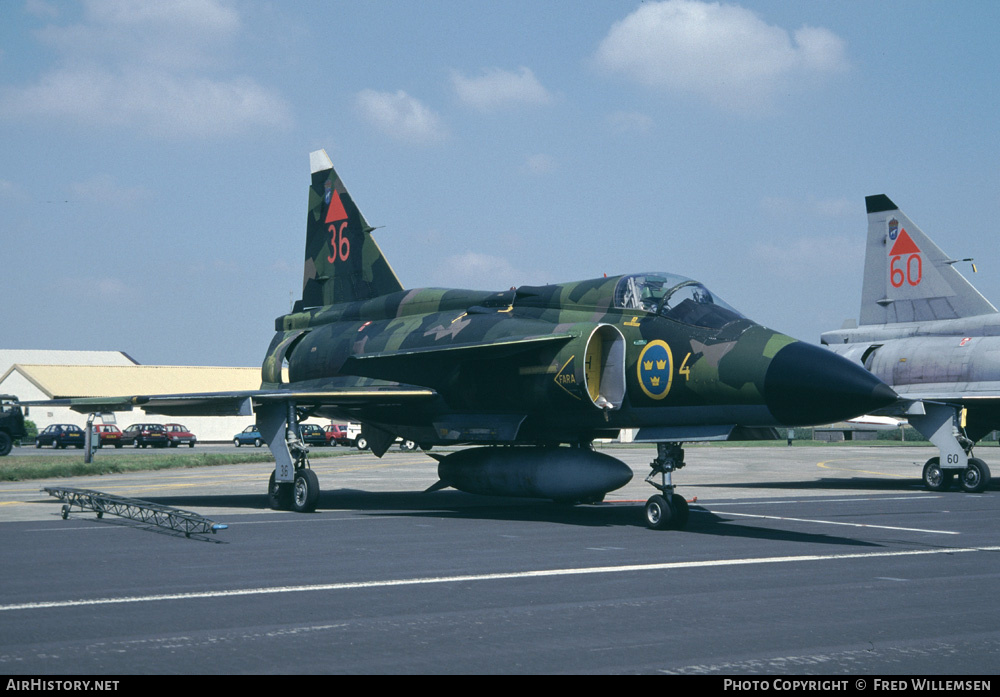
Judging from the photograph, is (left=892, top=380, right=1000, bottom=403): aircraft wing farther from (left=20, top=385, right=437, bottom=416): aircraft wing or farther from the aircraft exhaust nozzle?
(left=20, top=385, right=437, bottom=416): aircraft wing

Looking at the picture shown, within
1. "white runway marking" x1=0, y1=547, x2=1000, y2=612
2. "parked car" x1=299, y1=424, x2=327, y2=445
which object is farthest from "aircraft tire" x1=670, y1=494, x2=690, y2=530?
"parked car" x1=299, y1=424, x2=327, y2=445

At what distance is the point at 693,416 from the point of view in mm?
13320

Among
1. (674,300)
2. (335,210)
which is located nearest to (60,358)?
(335,210)

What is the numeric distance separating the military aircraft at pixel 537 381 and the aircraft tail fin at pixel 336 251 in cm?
5

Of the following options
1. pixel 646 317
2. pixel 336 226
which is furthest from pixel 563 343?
pixel 336 226

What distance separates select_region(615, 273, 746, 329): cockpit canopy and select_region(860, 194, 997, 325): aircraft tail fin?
47.4 ft

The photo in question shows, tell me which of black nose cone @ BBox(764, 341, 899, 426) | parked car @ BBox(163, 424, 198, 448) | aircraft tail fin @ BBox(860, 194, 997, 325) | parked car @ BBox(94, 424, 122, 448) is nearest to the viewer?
black nose cone @ BBox(764, 341, 899, 426)

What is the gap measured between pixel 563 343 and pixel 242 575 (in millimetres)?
6520

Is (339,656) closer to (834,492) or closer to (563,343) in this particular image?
(563,343)

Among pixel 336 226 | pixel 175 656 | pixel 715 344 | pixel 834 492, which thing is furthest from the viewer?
pixel 834 492

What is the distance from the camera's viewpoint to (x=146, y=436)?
61.6m

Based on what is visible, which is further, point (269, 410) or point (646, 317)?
point (269, 410)

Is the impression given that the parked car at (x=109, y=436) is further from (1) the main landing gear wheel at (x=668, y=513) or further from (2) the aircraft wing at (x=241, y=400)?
(1) the main landing gear wheel at (x=668, y=513)

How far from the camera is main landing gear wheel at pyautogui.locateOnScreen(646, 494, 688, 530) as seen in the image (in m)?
13.5
